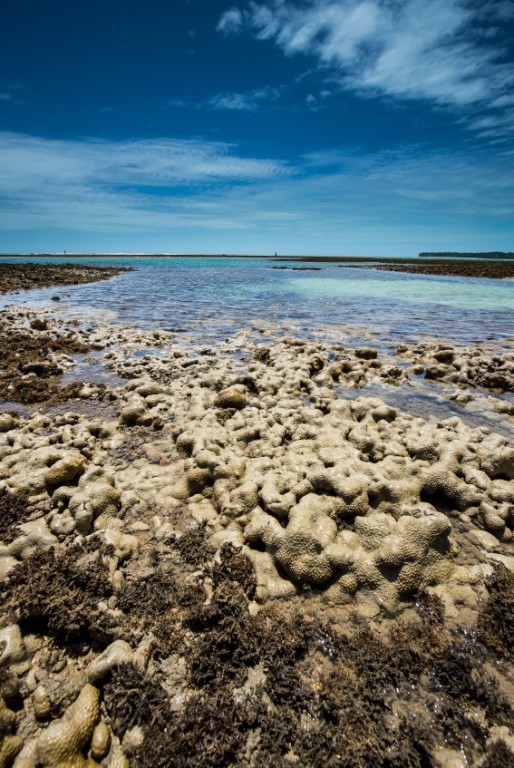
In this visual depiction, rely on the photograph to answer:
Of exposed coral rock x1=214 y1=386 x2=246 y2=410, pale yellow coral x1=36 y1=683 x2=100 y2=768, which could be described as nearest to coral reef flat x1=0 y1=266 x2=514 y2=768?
pale yellow coral x1=36 y1=683 x2=100 y2=768

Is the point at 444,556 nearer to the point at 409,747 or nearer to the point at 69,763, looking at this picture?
the point at 409,747

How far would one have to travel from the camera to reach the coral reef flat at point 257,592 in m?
3.11

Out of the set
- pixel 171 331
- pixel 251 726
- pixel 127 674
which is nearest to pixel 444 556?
pixel 251 726

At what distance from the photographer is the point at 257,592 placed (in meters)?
4.34

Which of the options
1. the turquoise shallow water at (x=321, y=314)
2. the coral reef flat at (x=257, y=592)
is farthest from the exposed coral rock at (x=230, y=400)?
the turquoise shallow water at (x=321, y=314)

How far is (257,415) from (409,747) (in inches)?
239

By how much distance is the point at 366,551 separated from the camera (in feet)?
15.3

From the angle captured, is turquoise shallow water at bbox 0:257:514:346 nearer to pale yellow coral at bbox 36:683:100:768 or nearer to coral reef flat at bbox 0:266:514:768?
coral reef flat at bbox 0:266:514:768

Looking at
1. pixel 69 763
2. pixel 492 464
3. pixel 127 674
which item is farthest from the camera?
pixel 492 464

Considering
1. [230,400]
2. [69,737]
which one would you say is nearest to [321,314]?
[230,400]

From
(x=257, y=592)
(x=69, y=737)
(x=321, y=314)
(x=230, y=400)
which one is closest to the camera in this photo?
(x=69, y=737)

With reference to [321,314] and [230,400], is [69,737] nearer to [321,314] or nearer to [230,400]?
[230,400]

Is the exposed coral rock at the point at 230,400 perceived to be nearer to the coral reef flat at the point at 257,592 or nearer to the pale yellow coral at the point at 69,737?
the coral reef flat at the point at 257,592

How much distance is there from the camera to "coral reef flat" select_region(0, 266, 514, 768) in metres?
3.11
